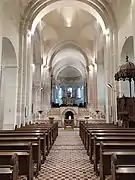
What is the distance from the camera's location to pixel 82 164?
5.09 m

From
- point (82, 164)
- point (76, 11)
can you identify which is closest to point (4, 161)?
point (82, 164)

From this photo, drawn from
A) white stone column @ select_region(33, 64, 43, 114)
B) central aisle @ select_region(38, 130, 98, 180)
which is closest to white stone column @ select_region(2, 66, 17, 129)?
central aisle @ select_region(38, 130, 98, 180)

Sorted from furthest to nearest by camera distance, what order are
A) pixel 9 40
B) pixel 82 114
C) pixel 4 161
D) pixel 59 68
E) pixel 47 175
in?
pixel 59 68, pixel 82 114, pixel 9 40, pixel 47 175, pixel 4 161

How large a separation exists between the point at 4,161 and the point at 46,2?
12.1 meters

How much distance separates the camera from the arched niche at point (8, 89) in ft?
35.8

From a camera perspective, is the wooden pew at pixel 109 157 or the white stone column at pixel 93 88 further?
the white stone column at pixel 93 88

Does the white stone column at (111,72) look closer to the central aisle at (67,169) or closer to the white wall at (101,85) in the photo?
the central aisle at (67,169)

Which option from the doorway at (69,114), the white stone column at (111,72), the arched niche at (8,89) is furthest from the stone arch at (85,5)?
the doorway at (69,114)

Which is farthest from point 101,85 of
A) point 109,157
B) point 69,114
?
point 109,157

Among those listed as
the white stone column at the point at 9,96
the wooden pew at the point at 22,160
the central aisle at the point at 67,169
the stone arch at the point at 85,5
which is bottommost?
the central aisle at the point at 67,169

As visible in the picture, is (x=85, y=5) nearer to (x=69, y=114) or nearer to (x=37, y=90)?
(x=37, y=90)

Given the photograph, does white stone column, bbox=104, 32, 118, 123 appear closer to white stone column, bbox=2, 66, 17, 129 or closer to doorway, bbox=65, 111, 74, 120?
white stone column, bbox=2, 66, 17, 129

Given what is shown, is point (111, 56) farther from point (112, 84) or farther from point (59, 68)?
point (59, 68)

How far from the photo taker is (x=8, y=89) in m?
11.2
